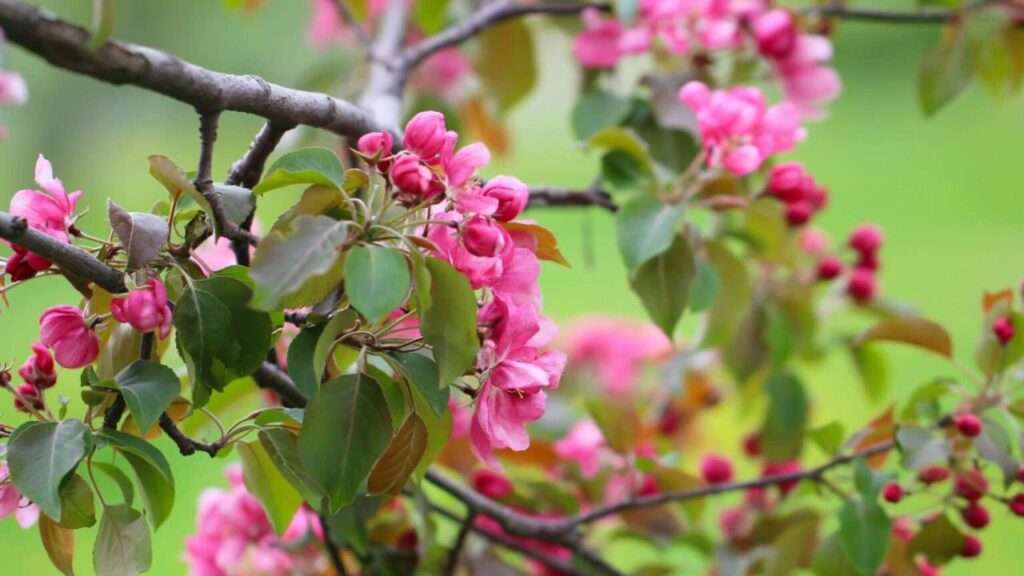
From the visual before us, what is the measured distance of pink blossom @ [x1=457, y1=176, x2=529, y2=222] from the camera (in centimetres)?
50

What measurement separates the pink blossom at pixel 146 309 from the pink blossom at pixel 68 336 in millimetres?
34

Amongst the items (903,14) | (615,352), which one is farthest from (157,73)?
(615,352)

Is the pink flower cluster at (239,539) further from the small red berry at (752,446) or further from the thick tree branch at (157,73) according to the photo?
the small red berry at (752,446)

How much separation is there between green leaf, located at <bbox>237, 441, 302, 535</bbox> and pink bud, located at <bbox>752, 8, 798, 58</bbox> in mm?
536

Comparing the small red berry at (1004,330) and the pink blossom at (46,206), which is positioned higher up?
the pink blossom at (46,206)

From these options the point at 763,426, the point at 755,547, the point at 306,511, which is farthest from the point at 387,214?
the point at 763,426

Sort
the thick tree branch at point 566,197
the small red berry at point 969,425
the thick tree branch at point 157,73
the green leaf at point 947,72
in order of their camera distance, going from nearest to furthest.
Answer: the thick tree branch at point 157,73, the small red berry at point 969,425, the thick tree branch at point 566,197, the green leaf at point 947,72

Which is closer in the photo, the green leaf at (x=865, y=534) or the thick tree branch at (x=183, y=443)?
the thick tree branch at (x=183, y=443)

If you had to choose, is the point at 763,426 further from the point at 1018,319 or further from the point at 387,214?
the point at 387,214

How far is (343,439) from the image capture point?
1.64 ft

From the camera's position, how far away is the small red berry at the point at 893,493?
76 centimetres

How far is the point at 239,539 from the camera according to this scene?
2.69 feet

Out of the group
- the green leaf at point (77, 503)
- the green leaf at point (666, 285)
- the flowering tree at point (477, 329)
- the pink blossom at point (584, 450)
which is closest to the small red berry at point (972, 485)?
the flowering tree at point (477, 329)

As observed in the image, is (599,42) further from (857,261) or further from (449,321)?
(449,321)
